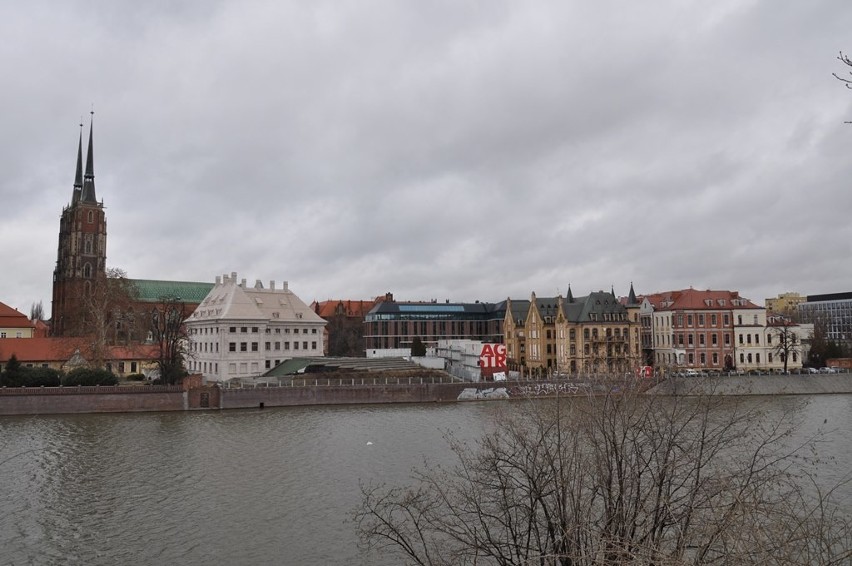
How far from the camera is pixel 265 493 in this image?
26953mm

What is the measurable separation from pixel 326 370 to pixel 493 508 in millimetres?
56225

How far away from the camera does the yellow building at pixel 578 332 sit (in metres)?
77.6

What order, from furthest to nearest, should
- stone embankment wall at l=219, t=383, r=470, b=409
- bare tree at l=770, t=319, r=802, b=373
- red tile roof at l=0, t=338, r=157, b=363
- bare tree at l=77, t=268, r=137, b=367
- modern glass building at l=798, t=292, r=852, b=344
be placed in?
1. modern glass building at l=798, t=292, r=852, b=344
2. bare tree at l=770, t=319, r=802, b=373
3. red tile roof at l=0, t=338, r=157, b=363
4. bare tree at l=77, t=268, r=137, b=367
5. stone embankment wall at l=219, t=383, r=470, b=409

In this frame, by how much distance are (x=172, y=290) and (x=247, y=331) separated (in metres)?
58.2

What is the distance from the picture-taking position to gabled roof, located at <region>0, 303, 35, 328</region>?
8681 centimetres

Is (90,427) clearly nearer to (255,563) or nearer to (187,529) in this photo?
(187,529)

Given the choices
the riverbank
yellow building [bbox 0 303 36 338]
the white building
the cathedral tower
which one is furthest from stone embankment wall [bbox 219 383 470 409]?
the cathedral tower

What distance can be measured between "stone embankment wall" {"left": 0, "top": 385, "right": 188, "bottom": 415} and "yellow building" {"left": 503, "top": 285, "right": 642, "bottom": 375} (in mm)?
43070

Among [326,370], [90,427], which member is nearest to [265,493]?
[90,427]

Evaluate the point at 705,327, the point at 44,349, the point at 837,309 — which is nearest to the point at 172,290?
the point at 44,349

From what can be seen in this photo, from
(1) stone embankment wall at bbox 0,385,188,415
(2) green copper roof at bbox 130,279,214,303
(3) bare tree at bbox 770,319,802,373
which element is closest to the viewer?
(1) stone embankment wall at bbox 0,385,188,415

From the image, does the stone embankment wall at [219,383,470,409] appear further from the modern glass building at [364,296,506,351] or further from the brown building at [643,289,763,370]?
the modern glass building at [364,296,506,351]

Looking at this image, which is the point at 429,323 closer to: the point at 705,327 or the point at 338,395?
the point at 705,327

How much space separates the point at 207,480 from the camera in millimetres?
29562
